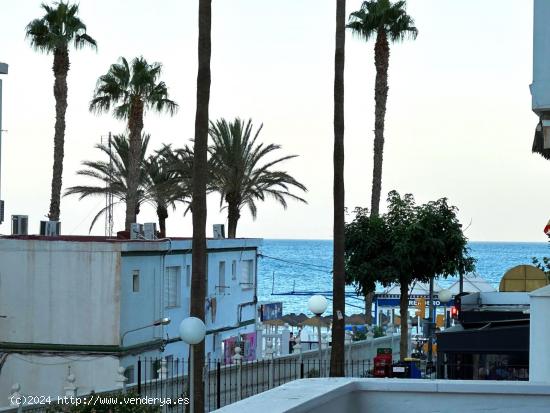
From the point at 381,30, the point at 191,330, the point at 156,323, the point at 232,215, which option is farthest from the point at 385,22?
the point at 191,330

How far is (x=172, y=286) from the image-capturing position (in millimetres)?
32938

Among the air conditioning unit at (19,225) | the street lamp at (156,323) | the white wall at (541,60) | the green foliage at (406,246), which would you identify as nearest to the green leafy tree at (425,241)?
the green foliage at (406,246)

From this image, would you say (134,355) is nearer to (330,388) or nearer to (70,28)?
(70,28)

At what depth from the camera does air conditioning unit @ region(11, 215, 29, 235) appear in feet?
110

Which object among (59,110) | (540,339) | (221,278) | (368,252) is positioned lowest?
(221,278)

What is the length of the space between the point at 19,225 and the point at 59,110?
9.76 m

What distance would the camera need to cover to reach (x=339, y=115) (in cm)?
2470

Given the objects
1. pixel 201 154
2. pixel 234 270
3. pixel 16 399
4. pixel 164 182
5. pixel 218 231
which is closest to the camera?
pixel 201 154

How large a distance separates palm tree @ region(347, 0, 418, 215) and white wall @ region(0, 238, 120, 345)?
1714cm

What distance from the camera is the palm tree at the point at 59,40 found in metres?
42.3

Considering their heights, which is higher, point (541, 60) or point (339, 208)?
point (541, 60)

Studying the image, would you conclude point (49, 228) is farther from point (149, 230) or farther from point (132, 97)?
point (132, 97)

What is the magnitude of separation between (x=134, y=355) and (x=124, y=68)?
1747cm

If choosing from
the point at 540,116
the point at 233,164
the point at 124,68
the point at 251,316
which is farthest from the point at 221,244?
the point at 540,116
